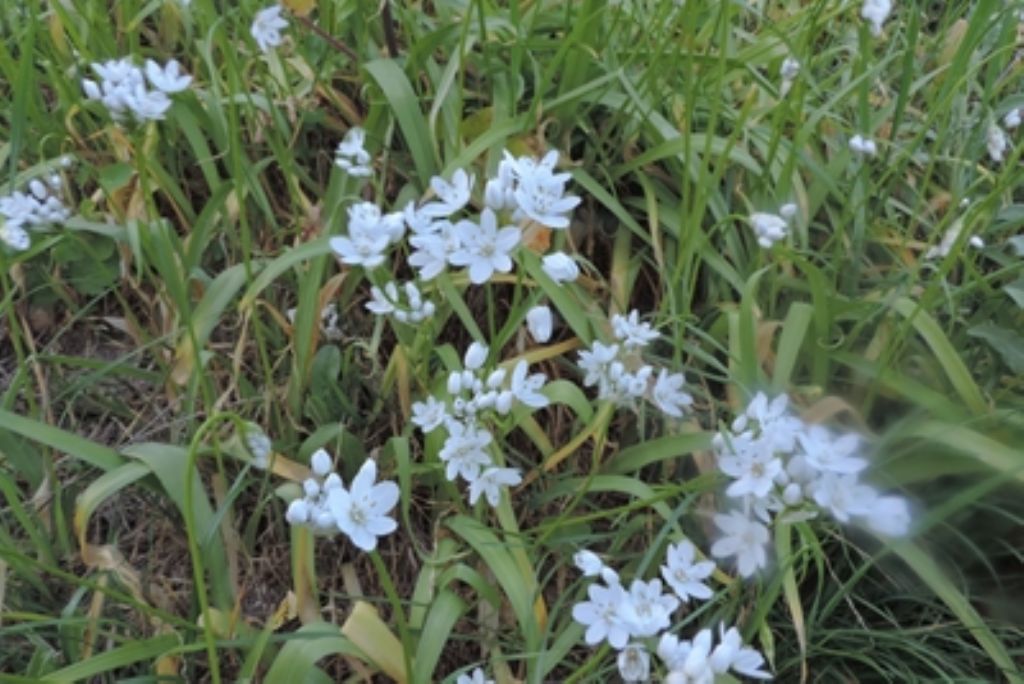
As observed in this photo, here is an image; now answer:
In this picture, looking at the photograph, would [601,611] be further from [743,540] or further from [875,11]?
[875,11]

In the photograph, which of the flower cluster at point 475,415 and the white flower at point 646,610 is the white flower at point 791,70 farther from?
the white flower at point 646,610

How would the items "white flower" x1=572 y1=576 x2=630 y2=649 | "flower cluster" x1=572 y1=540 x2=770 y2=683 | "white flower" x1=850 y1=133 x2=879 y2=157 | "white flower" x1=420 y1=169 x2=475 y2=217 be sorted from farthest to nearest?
"white flower" x1=850 y1=133 x2=879 y2=157, "white flower" x1=420 y1=169 x2=475 y2=217, "white flower" x1=572 y1=576 x2=630 y2=649, "flower cluster" x1=572 y1=540 x2=770 y2=683

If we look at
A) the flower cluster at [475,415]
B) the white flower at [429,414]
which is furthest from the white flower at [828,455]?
the white flower at [429,414]

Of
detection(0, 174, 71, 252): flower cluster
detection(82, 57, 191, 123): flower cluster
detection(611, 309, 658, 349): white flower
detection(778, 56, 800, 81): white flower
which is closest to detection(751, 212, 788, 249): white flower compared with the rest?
detection(611, 309, 658, 349): white flower

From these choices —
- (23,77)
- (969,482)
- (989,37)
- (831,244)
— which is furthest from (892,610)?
(23,77)

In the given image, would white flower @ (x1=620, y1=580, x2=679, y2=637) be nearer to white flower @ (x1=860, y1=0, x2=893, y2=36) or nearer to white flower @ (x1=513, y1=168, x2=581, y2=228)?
white flower @ (x1=513, y1=168, x2=581, y2=228)

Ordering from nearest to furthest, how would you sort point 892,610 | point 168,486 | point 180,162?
point 168,486
point 892,610
point 180,162

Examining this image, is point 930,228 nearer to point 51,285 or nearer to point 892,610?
point 892,610
